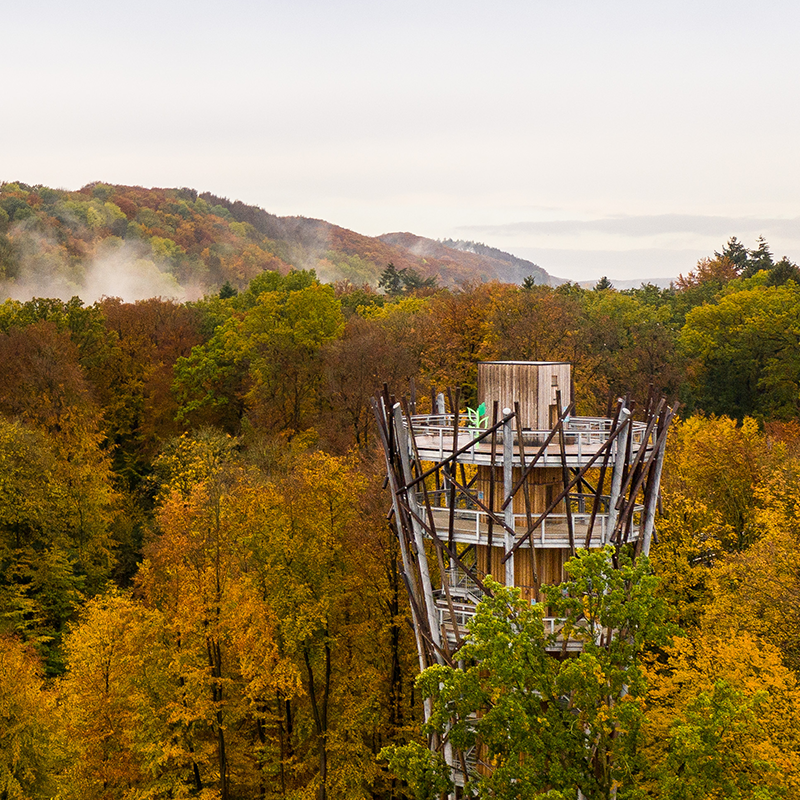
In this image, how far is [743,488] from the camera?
43.2 meters

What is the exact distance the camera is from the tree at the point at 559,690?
58.3ft

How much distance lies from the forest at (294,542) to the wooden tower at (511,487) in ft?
9.27

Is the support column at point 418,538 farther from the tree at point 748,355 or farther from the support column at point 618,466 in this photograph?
the tree at point 748,355

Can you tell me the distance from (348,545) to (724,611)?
42.7 ft

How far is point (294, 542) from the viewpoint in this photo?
31281 mm

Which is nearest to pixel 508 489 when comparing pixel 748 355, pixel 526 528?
pixel 526 528

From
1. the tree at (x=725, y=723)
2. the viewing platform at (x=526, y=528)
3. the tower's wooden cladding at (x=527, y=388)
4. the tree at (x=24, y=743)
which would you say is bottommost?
the tree at (x=24, y=743)

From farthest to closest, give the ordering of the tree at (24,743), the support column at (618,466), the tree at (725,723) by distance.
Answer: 1. the tree at (24,743)
2. the support column at (618,466)
3. the tree at (725,723)

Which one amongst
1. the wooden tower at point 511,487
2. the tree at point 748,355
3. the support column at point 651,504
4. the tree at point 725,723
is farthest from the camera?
the tree at point 748,355

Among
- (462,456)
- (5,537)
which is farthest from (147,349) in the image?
(462,456)

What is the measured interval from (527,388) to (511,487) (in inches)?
139

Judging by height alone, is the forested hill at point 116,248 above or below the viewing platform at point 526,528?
above

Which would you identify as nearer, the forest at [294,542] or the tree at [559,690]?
the tree at [559,690]

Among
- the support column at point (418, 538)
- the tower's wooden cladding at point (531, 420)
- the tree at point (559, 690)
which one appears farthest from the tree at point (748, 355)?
the tree at point (559, 690)
